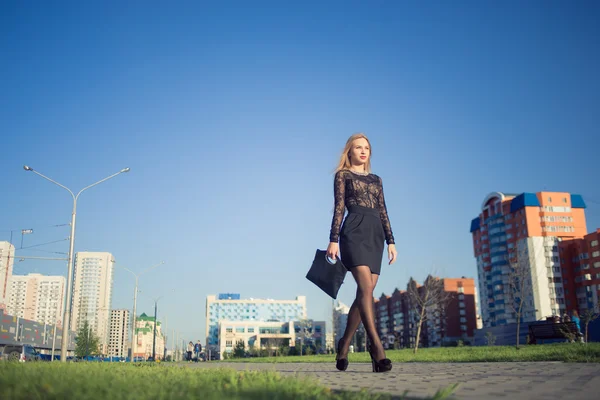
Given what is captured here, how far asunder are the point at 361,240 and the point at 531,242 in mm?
90239

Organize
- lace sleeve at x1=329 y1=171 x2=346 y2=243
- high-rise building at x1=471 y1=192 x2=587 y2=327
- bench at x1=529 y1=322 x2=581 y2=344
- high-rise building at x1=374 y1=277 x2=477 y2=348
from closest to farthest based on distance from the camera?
lace sleeve at x1=329 y1=171 x2=346 y2=243 < bench at x1=529 y1=322 x2=581 y2=344 < high-rise building at x1=471 y1=192 x2=587 y2=327 < high-rise building at x1=374 y1=277 x2=477 y2=348

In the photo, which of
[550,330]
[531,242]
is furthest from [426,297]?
[531,242]

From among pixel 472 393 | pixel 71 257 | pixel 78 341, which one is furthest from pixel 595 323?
pixel 78 341

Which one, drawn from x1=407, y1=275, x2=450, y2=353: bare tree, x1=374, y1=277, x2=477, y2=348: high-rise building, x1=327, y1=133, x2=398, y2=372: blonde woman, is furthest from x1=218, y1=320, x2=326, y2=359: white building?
x1=327, y1=133, x2=398, y2=372: blonde woman

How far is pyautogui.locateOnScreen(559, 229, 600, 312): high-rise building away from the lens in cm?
8238

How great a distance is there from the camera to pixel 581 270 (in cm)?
8575

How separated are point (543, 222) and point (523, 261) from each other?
2523 inches

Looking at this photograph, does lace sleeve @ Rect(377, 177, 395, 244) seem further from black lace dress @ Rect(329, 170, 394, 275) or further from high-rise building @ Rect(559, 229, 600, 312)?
high-rise building @ Rect(559, 229, 600, 312)

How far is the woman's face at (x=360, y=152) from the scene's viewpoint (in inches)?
250

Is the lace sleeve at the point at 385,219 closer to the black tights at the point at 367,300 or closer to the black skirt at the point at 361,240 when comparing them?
the black skirt at the point at 361,240

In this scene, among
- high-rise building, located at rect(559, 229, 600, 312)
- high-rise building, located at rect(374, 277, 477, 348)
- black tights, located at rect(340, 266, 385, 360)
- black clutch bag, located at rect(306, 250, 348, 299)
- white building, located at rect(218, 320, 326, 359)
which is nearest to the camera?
black tights, located at rect(340, 266, 385, 360)

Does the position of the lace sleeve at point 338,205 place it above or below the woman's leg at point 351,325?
above

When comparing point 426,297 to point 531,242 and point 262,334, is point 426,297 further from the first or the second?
point 262,334

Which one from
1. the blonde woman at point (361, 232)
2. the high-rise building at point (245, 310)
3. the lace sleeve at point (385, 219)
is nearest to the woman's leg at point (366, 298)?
the blonde woman at point (361, 232)
